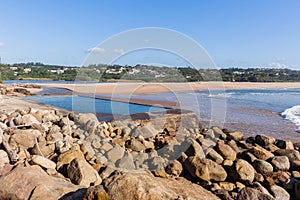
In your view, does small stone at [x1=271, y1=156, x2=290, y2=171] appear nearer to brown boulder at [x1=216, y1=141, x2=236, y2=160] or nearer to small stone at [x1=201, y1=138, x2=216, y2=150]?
brown boulder at [x1=216, y1=141, x2=236, y2=160]

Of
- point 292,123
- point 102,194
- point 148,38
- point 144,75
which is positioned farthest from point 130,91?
point 102,194

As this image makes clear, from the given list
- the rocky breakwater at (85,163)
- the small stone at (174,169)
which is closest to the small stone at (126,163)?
the rocky breakwater at (85,163)

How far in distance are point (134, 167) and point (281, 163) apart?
3678 millimetres

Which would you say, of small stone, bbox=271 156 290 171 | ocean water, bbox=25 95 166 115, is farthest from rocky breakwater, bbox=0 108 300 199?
ocean water, bbox=25 95 166 115

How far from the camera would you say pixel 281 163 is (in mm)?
6383

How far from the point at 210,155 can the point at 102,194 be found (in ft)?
13.5

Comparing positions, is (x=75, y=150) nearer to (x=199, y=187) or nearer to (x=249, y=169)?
(x=199, y=187)

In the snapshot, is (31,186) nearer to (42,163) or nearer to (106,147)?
(42,163)

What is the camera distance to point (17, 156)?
5.69 metres

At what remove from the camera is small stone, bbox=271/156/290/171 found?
6300 millimetres

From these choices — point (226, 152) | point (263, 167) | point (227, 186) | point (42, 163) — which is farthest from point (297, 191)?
point (42, 163)

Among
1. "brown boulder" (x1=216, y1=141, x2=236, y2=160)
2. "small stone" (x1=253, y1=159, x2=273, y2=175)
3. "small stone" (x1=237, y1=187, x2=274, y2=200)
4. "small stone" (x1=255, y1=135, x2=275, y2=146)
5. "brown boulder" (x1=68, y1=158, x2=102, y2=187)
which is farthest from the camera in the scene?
"small stone" (x1=255, y1=135, x2=275, y2=146)

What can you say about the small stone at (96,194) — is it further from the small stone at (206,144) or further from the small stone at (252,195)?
the small stone at (206,144)

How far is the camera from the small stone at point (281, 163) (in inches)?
248
